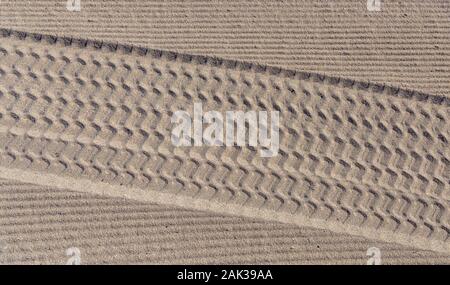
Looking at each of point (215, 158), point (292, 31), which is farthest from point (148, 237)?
point (292, 31)

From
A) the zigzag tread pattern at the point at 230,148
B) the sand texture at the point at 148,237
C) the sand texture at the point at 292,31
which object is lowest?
the sand texture at the point at 148,237

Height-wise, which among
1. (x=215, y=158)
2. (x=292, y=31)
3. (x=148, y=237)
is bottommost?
(x=148, y=237)

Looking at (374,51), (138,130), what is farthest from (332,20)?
(138,130)

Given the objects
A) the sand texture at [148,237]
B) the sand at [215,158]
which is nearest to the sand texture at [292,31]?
the sand at [215,158]

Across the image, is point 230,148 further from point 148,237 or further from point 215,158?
point 148,237

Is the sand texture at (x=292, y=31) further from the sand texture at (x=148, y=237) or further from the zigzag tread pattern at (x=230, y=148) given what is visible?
the sand texture at (x=148, y=237)

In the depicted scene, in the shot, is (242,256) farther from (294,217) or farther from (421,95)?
(421,95)

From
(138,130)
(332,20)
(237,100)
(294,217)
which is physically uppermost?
(332,20)
